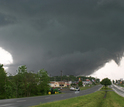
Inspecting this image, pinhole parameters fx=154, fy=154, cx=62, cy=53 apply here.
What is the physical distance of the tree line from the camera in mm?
37125

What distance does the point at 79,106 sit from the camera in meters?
20.2

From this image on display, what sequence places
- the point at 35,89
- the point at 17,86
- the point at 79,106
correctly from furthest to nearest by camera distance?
the point at 35,89 → the point at 17,86 → the point at 79,106

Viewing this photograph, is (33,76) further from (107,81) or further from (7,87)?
(107,81)

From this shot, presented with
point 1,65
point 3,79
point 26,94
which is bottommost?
point 26,94

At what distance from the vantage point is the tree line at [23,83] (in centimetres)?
3712

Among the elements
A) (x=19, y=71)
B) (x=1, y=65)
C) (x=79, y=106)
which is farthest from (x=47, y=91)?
(x=79, y=106)

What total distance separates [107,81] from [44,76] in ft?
202

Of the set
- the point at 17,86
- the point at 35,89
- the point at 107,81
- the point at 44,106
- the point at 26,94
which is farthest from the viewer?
the point at 107,81

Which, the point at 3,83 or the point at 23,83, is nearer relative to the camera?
the point at 3,83

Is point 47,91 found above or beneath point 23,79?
beneath

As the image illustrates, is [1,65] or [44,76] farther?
[44,76]

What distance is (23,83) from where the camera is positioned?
4094 centimetres

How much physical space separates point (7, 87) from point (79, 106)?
22531 millimetres

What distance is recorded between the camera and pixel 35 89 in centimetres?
4553
